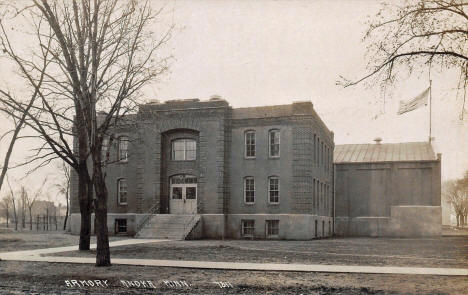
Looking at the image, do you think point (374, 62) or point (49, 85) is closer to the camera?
point (374, 62)

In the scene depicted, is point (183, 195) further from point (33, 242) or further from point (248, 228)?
point (33, 242)

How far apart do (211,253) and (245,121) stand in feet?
49.5

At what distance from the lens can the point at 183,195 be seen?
35.4 meters

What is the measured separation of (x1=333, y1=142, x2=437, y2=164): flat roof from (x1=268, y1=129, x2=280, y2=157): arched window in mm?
13331

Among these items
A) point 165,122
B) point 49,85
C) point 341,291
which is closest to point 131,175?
point 165,122

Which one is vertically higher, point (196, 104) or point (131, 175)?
point (196, 104)

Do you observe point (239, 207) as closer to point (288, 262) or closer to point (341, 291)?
point (288, 262)

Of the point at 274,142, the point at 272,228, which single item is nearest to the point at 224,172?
the point at 274,142

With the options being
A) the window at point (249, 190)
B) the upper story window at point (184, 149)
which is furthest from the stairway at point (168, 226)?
the upper story window at point (184, 149)

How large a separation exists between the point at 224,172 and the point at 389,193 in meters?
16.8

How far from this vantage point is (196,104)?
3522 cm

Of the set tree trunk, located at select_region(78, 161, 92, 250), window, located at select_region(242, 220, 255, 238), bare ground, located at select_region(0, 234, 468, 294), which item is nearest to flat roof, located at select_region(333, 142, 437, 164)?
window, located at select_region(242, 220, 255, 238)

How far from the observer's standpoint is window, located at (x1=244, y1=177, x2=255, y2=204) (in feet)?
114

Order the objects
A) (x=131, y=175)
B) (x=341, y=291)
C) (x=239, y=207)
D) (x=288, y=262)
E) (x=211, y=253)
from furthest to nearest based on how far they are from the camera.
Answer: (x=131, y=175), (x=239, y=207), (x=211, y=253), (x=288, y=262), (x=341, y=291)
